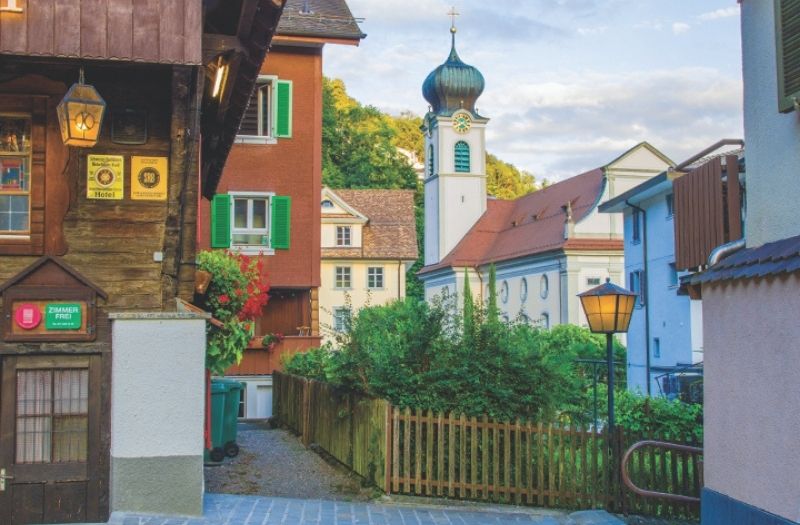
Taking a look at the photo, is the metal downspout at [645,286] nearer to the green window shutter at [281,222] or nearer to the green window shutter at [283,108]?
the green window shutter at [283,108]

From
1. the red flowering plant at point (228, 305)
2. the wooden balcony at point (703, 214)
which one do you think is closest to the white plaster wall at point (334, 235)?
the wooden balcony at point (703, 214)

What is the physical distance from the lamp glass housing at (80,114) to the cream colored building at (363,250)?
46984 millimetres

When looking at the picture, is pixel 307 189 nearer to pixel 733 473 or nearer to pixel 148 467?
pixel 148 467

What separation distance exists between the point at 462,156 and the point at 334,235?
19.6m

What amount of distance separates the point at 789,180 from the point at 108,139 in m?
6.77

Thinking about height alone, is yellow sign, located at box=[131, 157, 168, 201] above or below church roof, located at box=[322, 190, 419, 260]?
below

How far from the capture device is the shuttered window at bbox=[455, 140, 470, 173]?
247ft

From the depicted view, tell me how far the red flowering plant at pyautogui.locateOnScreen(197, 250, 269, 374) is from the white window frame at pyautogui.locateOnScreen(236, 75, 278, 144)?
1258 centimetres

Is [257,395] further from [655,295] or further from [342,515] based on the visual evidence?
[655,295]

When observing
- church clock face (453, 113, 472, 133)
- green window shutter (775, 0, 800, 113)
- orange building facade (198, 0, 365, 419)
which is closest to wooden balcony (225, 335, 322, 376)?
orange building facade (198, 0, 365, 419)

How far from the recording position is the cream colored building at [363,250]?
2282 inches

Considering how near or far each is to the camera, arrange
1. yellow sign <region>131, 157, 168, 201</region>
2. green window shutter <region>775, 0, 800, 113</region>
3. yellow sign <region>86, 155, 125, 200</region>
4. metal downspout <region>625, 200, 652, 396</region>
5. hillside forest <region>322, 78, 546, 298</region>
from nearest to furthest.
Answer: green window shutter <region>775, 0, 800, 113</region> < yellow sign <region>86, 155, 125, 200</region> < yellow sign <region>131, 157, 168, 201</region> < metal downspout <region>625, 200, 652, 396</region> < hillside forest <region>322, 78, 546, 298</region>

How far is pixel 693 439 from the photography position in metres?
13.9

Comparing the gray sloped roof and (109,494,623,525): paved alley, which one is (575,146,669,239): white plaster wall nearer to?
the gray sloped roof
